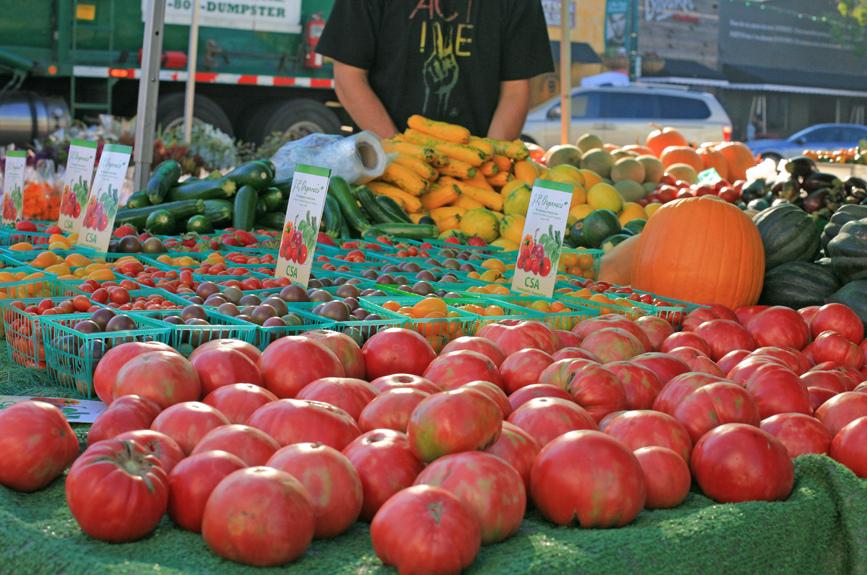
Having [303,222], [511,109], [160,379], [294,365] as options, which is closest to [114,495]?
[160,379]

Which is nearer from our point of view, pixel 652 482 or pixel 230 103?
pixel 652 482

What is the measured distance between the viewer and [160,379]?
1462 millimetres

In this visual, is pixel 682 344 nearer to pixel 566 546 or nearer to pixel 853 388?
pixel 853 388

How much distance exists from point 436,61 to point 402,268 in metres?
2.40

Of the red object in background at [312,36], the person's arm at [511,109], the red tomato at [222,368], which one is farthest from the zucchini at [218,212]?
the red object in background at [312,36]

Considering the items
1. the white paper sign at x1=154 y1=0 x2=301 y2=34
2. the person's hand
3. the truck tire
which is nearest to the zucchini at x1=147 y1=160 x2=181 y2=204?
the person's hand

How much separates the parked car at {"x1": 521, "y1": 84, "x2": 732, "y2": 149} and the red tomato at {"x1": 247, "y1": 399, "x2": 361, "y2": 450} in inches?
480

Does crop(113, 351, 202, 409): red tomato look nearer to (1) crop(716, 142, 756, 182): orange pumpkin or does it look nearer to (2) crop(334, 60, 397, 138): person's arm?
(2) crop(334, 60, 397, 138): person's arm

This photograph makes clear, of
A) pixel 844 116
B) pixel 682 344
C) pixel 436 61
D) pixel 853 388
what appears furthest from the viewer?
pixel 844 116

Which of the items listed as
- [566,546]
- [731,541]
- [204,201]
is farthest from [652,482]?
[204,201]

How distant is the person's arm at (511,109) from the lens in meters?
5.22

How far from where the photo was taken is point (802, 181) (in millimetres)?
4566

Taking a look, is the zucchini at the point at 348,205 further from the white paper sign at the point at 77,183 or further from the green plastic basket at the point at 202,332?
the green plastic basket at the point at 202,332

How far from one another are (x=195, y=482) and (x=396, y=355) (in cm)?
72
